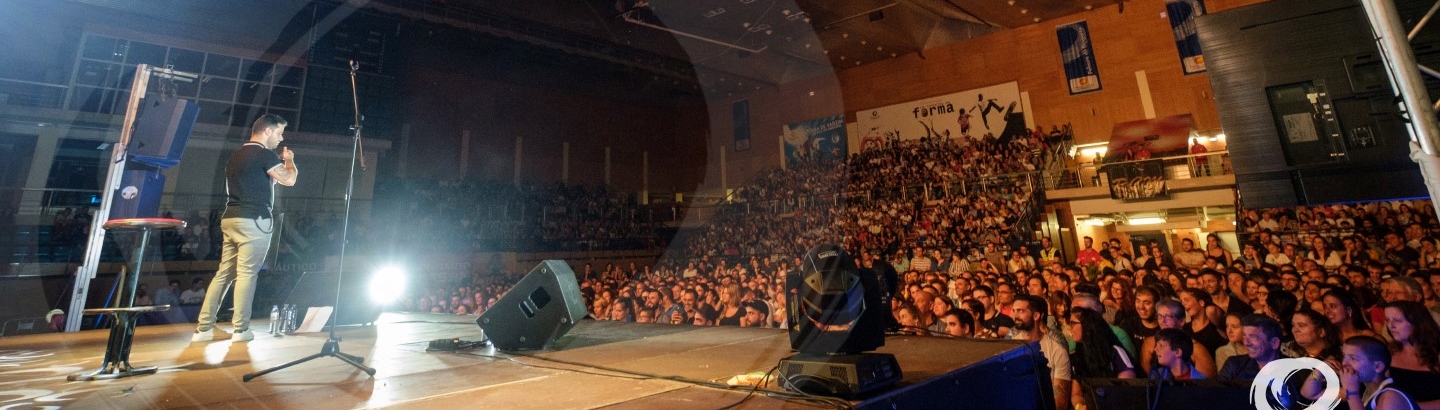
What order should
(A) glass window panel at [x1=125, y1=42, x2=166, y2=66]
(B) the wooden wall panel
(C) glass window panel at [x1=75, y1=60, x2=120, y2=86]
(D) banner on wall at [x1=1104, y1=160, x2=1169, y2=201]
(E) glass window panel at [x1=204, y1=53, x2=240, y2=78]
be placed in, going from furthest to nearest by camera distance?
(B) the wooden wall panel, (E) glass window panel at [x1=204, y1=53, x2=240, y2=78], (A) glass window panel at [x1=125, y1=42, x2=166, y2=66], (C) glass window panel at [x1=75, y1=60, x2=120, y2=86], (D) banner on wall at [x1=1104, y1=160, x2=1169, y2=201]

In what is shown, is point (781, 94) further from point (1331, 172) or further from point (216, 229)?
point (1331, 172)

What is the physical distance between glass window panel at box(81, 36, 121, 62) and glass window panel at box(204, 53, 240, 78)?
4.35ft

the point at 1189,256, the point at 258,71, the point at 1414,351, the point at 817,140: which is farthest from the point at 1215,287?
the point at 258,71

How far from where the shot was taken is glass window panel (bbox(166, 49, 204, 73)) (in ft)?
37.6

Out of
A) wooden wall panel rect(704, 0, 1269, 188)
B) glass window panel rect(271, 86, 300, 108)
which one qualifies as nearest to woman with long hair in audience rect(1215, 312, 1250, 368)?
wooden wall panel rect(704, 0, 1269, 188)

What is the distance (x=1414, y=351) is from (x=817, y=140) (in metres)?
14.8

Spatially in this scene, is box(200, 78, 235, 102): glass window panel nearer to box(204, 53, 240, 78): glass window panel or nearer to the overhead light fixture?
box(204, 53, 240, 78): glass window panel

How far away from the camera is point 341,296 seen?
4.34m

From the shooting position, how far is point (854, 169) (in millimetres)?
15203

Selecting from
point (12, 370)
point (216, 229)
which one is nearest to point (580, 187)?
point (216, 229)

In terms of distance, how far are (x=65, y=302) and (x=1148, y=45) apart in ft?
71.1

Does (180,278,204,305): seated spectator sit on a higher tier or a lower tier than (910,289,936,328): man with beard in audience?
higher

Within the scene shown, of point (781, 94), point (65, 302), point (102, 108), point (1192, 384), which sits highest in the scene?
point (781, 94)

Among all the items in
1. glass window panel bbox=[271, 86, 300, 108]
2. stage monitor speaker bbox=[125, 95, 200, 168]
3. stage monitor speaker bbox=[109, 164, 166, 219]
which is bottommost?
stage monitor speaker bbox=[109, 164, 166, 219]
